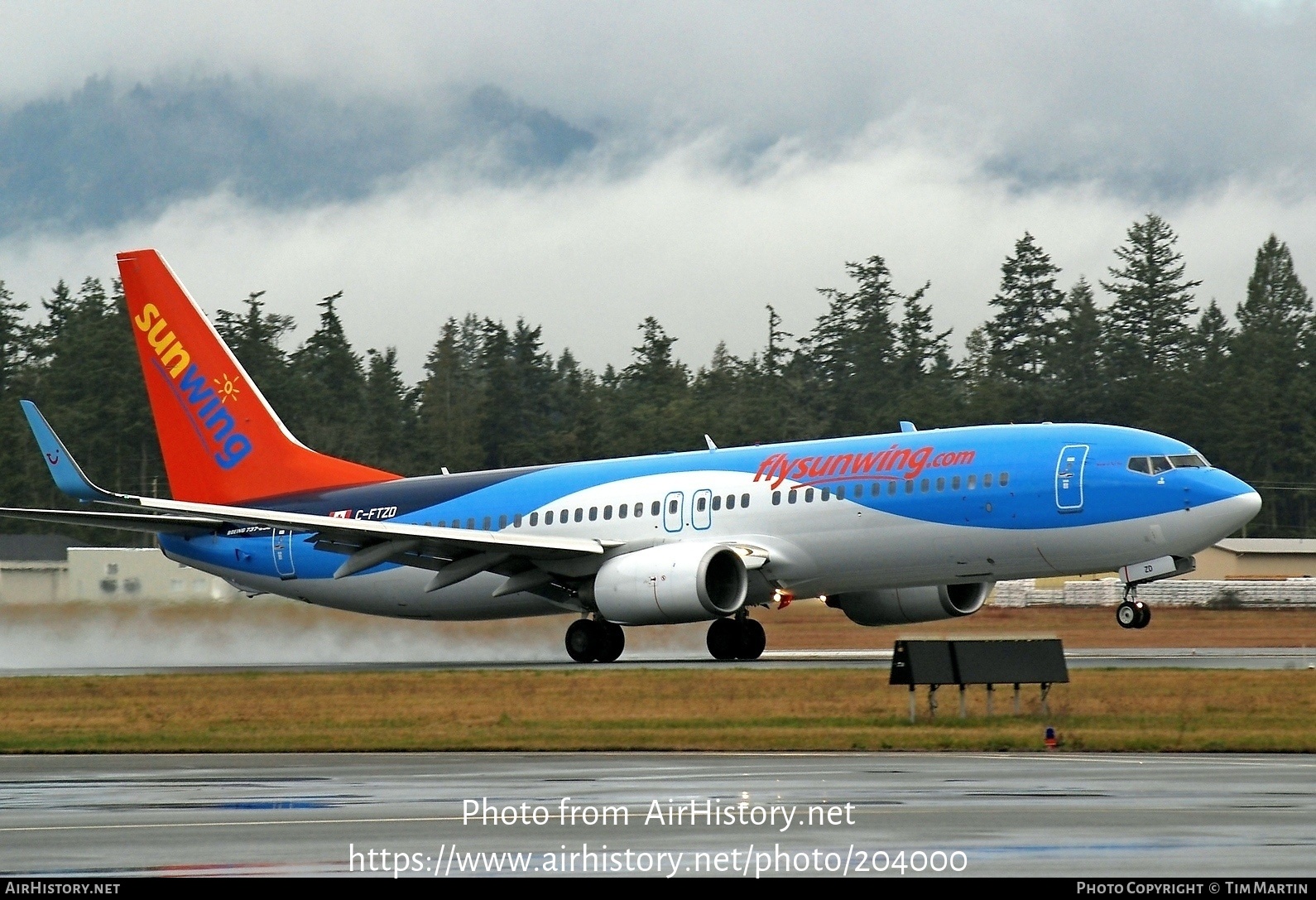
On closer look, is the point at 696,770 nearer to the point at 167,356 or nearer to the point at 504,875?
the point at 504,875

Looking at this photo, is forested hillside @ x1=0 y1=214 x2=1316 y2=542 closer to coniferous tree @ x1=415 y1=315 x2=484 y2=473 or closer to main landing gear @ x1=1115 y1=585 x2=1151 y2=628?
coniferous tree @ x1=415 y1=315 x2=484 y2=473

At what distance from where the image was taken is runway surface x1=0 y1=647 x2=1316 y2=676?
35062 mm

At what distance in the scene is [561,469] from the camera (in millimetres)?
42344

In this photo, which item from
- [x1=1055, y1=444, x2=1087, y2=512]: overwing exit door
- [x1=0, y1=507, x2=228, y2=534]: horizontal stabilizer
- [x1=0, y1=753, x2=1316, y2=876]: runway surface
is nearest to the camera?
[x1=0, y1=753, x2=1316, y2=876]: runway surface

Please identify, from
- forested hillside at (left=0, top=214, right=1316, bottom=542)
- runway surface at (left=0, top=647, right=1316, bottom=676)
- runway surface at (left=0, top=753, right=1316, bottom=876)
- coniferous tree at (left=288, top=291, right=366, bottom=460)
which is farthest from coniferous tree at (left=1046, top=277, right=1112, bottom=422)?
runway surface at (left=0, top=753, right=1316, bottom=876)

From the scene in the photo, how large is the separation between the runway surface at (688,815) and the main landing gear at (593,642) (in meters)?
18.9

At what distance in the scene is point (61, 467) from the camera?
3969 centimetres

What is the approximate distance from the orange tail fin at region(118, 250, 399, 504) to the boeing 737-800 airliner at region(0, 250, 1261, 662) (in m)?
0.04

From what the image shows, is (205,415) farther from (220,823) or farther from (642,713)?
(220,823)

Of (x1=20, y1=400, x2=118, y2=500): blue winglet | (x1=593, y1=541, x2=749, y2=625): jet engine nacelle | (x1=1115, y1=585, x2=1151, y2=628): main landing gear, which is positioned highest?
(x1=20, y1=400, x2=118, y2=500): blue winglet

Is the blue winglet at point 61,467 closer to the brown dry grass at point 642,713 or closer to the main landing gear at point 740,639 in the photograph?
the brown dry grass at point 642,713

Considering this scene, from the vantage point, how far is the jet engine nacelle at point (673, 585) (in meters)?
35.8
